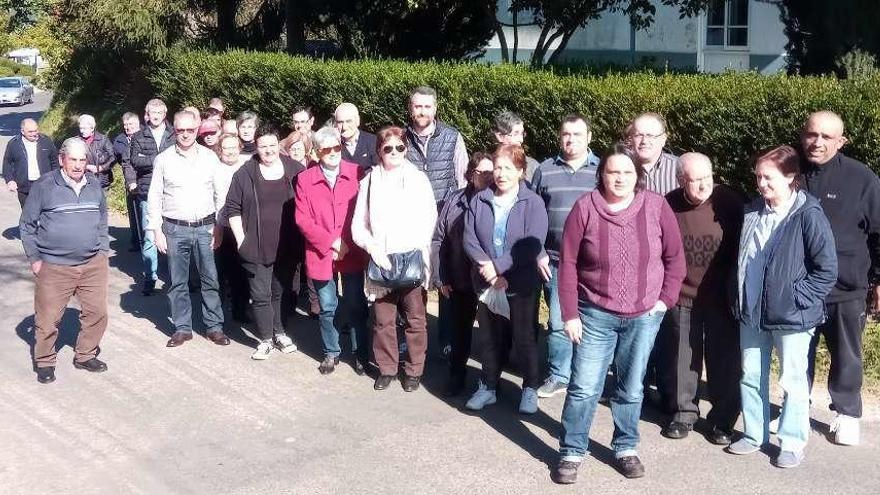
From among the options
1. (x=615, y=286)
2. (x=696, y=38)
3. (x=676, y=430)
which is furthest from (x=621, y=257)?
(x=696, y=38)

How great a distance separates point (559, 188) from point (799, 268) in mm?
1689

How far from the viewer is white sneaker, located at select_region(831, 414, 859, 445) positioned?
5790 millimetres

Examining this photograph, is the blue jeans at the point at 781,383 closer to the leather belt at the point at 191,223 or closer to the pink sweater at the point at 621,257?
the pink sweater at the point at 621,257

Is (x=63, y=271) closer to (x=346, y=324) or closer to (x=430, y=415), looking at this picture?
(x=346, y=324)

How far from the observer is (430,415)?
643 centimetres


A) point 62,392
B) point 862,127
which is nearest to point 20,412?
point 62,392

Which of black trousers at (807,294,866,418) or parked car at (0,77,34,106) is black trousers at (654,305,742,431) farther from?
A: parked car at (0,77,34,106)

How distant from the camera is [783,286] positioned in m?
5.30

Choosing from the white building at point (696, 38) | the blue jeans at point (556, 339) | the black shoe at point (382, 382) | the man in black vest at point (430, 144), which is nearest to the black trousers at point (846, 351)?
Answer: the blue jeans at point (556, 339)

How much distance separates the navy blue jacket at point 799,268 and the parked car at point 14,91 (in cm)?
4676

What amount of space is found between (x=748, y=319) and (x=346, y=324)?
3655mm

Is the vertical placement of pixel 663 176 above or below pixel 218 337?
above

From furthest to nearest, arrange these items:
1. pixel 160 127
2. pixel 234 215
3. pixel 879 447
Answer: pixel 160 127, pixel 234 215, pixel 879 447

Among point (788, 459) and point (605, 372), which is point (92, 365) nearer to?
point (605, 372)
